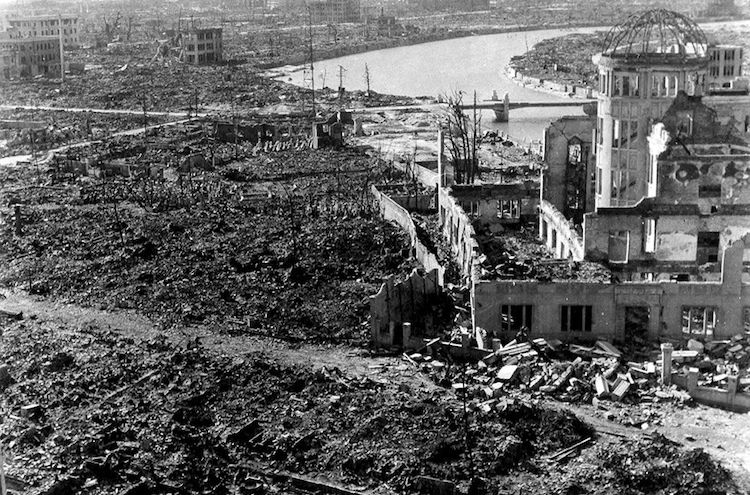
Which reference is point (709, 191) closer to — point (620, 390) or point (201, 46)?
point (620, 390)

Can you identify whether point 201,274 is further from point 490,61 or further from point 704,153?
point 490,61

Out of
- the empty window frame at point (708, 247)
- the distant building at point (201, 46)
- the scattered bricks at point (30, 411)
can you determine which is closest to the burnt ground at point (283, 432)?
the scattered bricks at point (30, 411)

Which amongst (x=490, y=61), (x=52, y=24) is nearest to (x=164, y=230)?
(x=52, y=24)

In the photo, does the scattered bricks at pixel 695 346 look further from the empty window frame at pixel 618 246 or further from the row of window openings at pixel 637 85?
the row of window openings at pixel 637 85

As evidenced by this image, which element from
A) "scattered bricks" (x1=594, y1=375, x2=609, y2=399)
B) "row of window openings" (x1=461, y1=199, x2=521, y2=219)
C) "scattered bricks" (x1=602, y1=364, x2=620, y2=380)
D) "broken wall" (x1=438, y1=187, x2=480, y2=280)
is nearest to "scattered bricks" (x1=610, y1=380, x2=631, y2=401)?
"scattered bricks" (x1=594, y1=375, x2=609, y2=399)

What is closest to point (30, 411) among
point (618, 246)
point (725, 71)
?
point (618, 246)

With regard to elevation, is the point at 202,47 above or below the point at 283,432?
above

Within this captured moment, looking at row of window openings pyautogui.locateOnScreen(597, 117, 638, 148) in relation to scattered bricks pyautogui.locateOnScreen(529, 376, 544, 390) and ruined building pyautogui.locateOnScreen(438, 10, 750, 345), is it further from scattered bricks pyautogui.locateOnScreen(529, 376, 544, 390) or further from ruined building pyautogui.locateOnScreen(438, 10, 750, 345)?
scattered bricks pyautogui.locateOnScreen(529, 376, 544, 390)
